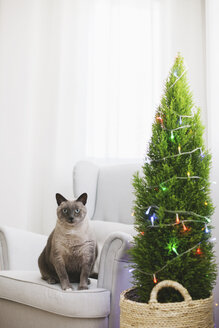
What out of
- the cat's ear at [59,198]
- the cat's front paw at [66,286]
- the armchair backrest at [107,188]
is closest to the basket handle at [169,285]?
the cat's front paw at [66,286]

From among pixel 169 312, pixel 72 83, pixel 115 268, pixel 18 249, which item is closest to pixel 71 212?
pixel 115 268

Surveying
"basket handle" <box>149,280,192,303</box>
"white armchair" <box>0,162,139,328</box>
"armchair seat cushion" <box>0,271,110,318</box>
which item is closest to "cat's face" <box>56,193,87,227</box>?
"white armchair" <box>0,162,139,328</box>

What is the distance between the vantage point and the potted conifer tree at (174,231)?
121 centimetres

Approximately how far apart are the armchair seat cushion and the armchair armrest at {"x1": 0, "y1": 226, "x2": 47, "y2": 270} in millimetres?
260

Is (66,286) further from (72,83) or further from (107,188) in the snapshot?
(72,83)

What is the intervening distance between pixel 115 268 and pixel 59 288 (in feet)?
0.79

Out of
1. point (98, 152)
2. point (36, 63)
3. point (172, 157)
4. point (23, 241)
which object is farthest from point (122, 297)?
point (36, 63)

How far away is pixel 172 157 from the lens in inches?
52.2

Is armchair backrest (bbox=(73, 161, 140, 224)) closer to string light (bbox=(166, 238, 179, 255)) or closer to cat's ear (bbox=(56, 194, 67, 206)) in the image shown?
cat's ear (bbox=(56, 194, 67, 206))

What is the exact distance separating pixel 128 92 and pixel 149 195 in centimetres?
152

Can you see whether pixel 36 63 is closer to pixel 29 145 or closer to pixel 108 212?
pixel 29 145

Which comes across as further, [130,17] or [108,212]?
[130,17]

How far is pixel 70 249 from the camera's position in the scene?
5.24 feet

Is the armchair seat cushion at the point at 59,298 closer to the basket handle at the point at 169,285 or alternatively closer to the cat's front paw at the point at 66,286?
the cat's front paw at the point at 66,286
